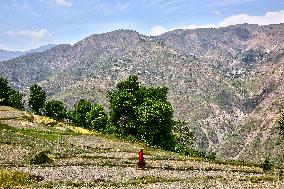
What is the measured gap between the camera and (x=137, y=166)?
Answer: 6309 cm

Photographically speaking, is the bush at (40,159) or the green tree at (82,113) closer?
the bush at (40,159)

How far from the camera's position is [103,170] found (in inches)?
2334

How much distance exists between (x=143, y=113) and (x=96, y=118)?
53.3 m

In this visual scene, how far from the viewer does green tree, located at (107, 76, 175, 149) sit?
132m

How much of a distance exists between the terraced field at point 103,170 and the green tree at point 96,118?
82.0 meters

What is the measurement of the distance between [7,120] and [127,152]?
55.7m

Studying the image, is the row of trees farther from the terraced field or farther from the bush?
the bush

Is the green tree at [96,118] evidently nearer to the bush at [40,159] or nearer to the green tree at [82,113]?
the green tree at [82,113]

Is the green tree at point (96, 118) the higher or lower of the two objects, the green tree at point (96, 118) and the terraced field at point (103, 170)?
the higher

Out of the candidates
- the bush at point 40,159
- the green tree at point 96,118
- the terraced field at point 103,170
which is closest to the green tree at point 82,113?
the green tree at point 96,118

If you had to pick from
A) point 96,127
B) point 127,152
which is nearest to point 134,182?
point 127,152

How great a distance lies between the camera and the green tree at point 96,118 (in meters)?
179

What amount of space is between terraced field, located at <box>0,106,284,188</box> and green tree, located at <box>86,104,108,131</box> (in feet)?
269

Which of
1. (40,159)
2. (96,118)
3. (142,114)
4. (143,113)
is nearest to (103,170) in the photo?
(40,159)
